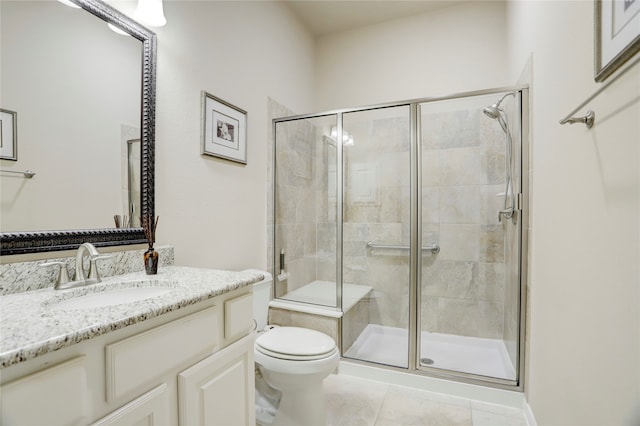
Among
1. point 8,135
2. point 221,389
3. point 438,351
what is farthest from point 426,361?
point 8,135

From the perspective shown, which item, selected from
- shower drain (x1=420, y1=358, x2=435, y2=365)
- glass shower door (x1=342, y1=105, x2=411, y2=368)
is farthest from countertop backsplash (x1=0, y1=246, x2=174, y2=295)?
shower drain (x1=420, y1=358, x2=435, y2=365)

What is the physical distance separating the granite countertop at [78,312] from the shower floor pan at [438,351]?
1460 millimetres

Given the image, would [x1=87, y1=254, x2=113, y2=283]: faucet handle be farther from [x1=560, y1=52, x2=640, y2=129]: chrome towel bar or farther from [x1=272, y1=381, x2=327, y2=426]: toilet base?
[x1=560, y1=52, x2=640, y2=129]: chrome towel bar

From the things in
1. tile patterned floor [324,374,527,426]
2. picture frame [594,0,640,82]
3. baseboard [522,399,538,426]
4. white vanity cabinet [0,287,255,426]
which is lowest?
tile patterned floor [324,374,527,426]

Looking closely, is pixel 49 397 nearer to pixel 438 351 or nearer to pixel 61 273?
pixel 61 273

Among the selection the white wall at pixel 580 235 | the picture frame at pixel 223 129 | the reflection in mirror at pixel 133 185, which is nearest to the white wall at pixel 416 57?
the white wall at pixel 580 235

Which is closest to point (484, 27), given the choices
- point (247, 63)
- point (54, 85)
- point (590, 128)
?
point (247, 63)

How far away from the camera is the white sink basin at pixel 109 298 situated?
94 cm

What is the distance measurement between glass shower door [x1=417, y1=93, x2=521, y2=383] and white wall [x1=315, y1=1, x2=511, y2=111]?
0.61 meters

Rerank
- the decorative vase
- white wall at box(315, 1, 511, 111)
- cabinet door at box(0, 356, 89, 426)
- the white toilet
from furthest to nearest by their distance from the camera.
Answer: white wall at box(315, 1, 511, 111), the white toilet, the decorative vase, cabinet door at box(0, 356, 89, 426)

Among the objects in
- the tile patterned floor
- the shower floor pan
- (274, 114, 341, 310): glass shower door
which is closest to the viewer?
the tile patterned floor

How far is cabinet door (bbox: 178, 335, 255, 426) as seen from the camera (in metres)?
0.89

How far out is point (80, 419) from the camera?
64 centimetres

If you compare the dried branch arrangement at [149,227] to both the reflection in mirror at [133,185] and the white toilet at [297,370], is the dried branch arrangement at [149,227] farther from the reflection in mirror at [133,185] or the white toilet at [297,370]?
the white toilet at [297,370]
